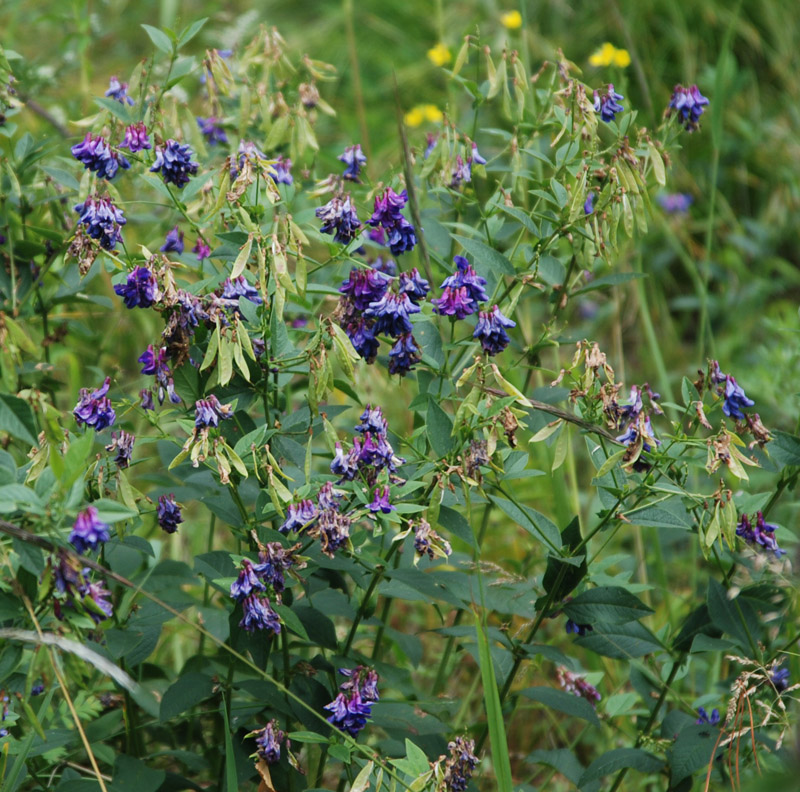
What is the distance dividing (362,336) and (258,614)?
0.40m

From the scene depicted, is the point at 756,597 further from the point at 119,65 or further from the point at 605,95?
the point at 119,65

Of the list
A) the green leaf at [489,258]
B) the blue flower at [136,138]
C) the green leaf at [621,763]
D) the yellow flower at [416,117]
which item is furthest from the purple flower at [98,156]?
the yellow flower at [416,117]

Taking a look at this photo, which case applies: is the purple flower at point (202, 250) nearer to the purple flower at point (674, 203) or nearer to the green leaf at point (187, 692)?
the green leaf at point (187, 692)

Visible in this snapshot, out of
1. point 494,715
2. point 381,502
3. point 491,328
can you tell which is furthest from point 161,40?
point 494,715

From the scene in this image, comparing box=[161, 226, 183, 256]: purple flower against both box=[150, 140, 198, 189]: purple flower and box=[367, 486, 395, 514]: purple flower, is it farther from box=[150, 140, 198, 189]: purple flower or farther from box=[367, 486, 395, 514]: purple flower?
box=[367, 486, 395, 514]: purple flower

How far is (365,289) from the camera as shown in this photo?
4.32ft

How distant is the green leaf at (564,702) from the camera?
1472 millimetres

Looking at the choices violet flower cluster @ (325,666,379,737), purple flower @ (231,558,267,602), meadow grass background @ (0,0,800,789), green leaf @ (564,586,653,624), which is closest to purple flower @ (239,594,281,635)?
purple flower @ (231,558,267,602)

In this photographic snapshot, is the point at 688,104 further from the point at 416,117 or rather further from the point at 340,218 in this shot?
the point at 416,117

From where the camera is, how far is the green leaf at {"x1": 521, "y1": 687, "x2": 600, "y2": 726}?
1.47m

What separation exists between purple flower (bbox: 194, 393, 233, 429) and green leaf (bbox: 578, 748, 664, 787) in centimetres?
82

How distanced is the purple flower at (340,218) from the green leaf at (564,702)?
2.48 ft

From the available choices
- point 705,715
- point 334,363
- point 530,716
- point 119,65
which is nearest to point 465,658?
point 530,716

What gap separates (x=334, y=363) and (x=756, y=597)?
756 millimetres
